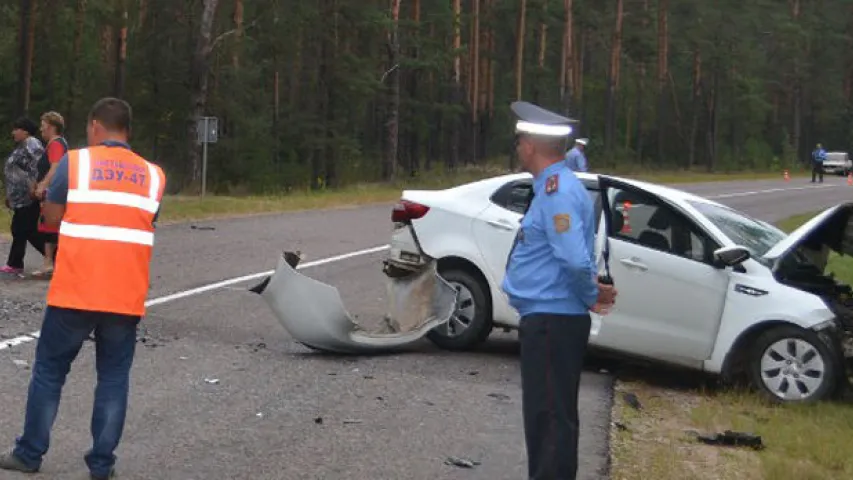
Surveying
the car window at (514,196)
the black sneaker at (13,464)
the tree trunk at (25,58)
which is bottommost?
the black sneaker at (13,464)

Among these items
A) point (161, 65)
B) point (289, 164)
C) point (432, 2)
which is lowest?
point (289, 164)

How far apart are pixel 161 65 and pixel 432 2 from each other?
15041 millimetres

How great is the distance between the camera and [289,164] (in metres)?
58.6

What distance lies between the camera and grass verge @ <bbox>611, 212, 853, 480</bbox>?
22.3 feet

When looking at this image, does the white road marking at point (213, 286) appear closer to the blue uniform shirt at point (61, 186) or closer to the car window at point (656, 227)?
the blue uniform shirt at point (61, 186)

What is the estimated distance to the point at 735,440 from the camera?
24.8ft

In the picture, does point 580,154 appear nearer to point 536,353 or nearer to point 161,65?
point 536,353

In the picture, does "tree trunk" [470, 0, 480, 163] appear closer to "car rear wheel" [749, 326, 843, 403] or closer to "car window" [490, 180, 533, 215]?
"car window" [490, 180, 533, 215]

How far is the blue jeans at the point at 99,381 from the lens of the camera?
5.68 metres

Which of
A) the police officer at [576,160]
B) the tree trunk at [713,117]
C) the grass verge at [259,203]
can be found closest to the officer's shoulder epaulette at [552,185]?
the police officer at [576,160]

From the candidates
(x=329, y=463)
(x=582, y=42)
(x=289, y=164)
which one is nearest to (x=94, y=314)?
(x=329, y=463)

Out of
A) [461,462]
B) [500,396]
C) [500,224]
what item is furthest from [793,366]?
[461,462]

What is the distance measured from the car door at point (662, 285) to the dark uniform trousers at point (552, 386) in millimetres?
3963

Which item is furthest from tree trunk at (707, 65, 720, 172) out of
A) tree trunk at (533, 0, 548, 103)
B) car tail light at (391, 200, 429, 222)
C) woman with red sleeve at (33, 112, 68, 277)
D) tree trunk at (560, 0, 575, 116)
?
car tail light at (391, 200, 429, 222)
